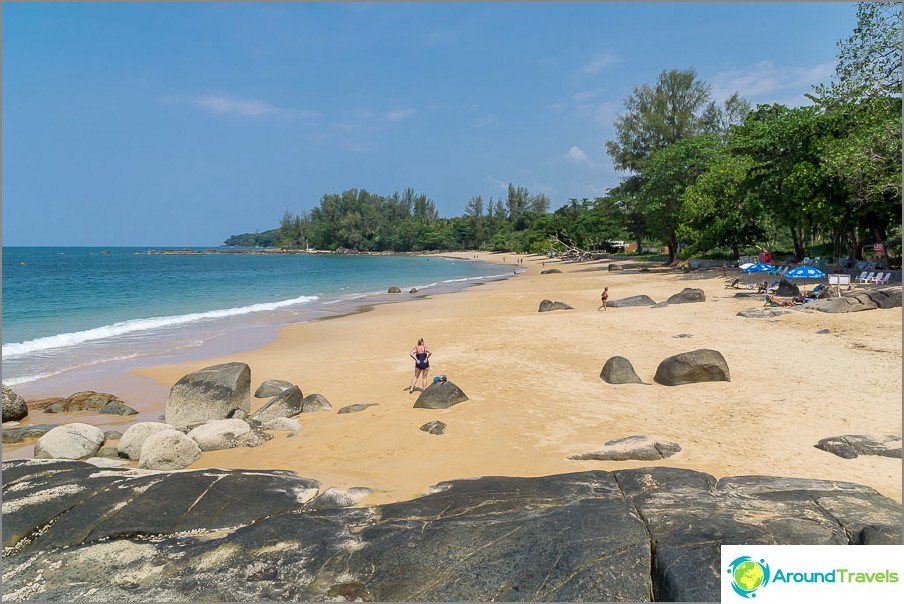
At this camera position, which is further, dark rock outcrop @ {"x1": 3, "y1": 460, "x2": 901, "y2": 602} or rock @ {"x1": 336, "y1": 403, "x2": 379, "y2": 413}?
rock @ {"x1": 336, "y1": 403, "x2": 379, "y2": 413}

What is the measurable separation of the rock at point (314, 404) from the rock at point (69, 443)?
4119 mm

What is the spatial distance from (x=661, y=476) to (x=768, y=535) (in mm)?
1692

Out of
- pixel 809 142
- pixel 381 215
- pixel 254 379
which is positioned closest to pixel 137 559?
pixel 254 379

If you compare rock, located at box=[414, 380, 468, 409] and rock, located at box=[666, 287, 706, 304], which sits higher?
rock, located at box=[666, 287, 706, 304]

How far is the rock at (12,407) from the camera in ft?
40.6

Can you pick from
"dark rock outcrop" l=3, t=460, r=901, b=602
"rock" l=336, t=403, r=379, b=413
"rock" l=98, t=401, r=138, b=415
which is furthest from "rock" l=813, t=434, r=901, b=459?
"rock" l=98, t=401, r=138, b=415

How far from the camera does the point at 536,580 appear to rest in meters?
4.66

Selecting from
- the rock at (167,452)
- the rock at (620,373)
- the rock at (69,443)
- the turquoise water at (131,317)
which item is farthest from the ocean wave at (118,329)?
the rock at (620,373)

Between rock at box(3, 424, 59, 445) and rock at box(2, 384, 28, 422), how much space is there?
33.1 inches

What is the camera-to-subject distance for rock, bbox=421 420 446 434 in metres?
10.8

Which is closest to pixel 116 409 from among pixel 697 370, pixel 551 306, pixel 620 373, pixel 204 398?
pixel 204 398

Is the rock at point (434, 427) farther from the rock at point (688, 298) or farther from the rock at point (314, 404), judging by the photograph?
the rock at point (688, 298)

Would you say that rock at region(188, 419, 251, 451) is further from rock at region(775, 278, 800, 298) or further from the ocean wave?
rock at region(775, 278, 800, 298)

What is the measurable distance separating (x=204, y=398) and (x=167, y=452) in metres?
3.00
